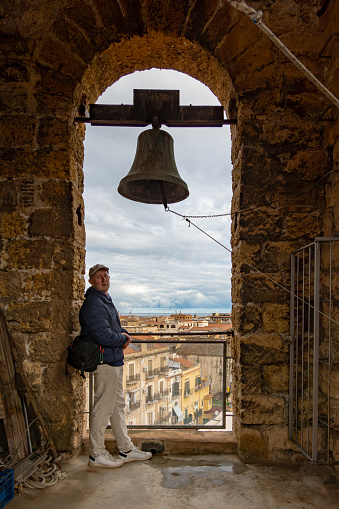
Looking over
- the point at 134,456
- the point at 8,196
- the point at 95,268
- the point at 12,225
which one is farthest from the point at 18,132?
the point at 134,456

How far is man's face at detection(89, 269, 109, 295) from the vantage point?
2.65 meters

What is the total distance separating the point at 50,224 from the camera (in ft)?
8.63

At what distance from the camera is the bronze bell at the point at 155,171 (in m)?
2.70

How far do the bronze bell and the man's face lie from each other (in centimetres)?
72

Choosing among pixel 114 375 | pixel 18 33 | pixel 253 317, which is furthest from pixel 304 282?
pixel 18 33

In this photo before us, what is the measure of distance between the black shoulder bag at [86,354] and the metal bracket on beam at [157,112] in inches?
68.4

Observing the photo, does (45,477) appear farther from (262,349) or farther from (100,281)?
(262,349)

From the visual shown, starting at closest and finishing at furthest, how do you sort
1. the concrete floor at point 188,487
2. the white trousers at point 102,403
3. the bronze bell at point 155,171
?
1. the concrete floor at point 188,487
2. the white trousers at point 102,403
3. the bronze bell at point 155,171

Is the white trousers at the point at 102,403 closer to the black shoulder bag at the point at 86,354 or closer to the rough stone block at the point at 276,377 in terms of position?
the black shoulder bag at the point at 86,354

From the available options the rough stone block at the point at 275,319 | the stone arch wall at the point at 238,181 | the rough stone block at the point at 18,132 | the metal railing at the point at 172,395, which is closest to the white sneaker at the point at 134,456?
the metal railing at the point at 172,395

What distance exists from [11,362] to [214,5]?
3.09 metres

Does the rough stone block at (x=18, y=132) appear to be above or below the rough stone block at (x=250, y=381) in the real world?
above

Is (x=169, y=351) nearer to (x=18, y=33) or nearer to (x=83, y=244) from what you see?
(x=83, y=244)

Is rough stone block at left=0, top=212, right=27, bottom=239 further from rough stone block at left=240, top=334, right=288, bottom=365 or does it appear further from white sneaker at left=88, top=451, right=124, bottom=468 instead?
rough stone block at left=240, top=334, right=288, bottom=365
